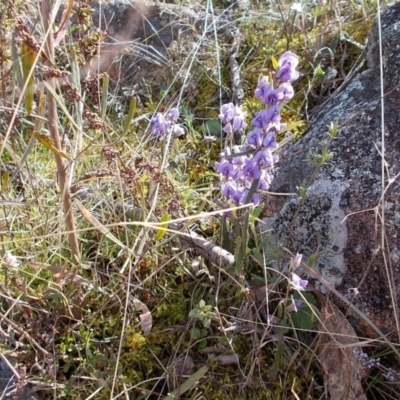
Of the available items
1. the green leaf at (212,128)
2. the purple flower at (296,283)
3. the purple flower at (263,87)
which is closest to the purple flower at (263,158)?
the purple flower at (263,87)

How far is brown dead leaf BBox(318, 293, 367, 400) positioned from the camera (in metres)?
1.28

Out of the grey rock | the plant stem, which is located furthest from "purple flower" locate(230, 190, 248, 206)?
the grey rock

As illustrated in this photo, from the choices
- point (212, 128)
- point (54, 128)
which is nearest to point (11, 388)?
point (54, 128)

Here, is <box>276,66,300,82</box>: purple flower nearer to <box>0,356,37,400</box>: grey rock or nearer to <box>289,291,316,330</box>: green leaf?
<box>289,291,316,330</box>: green leaf

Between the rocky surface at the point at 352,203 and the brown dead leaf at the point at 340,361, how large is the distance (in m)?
0.05

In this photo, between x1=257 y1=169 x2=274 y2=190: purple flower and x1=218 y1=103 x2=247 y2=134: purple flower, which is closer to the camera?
x1=257 y1=169 x2=274 y2=190: purple flower

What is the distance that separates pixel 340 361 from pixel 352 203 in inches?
14.0

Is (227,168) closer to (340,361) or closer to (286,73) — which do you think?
(286,73)

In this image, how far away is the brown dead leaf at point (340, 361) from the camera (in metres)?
1.28

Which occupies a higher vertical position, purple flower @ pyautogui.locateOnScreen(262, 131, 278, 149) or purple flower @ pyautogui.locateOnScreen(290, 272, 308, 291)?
purple flower @ pyautogui.locateOnScreen(262, 131, 278, 149)

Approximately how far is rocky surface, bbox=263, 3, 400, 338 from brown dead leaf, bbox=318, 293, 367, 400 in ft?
0.18

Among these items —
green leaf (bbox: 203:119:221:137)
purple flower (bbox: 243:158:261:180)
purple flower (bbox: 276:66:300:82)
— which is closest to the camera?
purple flower (bbox: 276:66:300:82)

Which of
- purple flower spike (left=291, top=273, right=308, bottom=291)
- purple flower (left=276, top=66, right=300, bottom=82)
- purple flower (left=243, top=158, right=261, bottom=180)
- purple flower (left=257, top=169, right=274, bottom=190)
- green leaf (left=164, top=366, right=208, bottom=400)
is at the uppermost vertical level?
purple flower (left=276, top=66, right=300, bottom=82)

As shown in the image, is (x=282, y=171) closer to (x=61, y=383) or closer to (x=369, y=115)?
(x=369, y=115)
